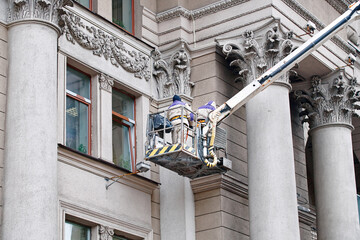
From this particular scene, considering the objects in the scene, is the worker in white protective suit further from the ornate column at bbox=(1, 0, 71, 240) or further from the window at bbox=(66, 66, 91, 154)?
the ornate column at bbox=(1, 0, 71, 240)

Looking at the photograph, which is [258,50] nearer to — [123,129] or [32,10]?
[123,129]

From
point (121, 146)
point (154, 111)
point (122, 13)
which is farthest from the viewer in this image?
point (122, 13)

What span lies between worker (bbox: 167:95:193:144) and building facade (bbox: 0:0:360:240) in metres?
1.87

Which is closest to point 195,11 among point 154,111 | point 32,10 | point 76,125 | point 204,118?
point 154,111

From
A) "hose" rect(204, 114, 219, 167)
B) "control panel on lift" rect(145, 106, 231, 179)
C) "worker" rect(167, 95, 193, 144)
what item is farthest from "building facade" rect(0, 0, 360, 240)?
"worker" rect(167, 95, 193, 144)

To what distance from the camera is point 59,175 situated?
24844 millimetres

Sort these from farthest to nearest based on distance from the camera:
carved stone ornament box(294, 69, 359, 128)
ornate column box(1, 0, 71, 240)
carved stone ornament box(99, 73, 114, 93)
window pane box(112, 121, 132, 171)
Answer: carved stone ornament box(294, 69, 359, 128) < window pane box(112, 121, 132, 171) < carved stone ornament box(99, 73, 114, 93) < ornate column box(1, 0, 71, 240)

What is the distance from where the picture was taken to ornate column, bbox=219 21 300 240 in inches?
1065

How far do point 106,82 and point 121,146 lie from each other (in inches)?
77.3

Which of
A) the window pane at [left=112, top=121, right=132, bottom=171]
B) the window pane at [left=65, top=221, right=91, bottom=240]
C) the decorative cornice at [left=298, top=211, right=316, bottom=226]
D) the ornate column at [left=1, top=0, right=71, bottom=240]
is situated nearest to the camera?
the ornate column at [left=1, top=0, right=71, bottom=240]

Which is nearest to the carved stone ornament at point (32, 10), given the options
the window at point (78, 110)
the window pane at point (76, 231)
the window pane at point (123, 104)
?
the window at point (78, 110)

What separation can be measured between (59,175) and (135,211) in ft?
10.4

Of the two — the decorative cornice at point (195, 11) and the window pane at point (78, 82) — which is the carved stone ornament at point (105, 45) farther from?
the decorative cornice at point (195, 11)

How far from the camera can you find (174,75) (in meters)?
29.8
